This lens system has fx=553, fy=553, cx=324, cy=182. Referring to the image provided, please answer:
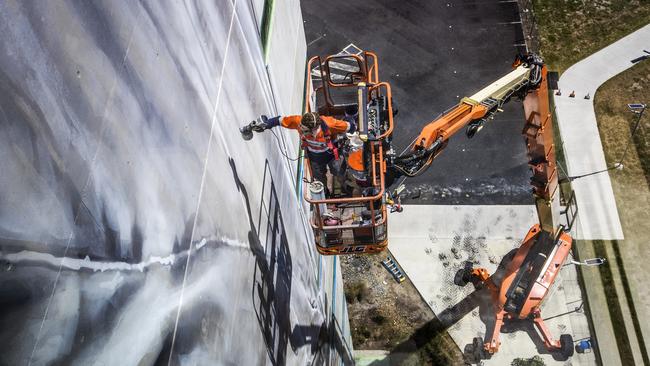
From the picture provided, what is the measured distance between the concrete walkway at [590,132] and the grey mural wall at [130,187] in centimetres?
1739

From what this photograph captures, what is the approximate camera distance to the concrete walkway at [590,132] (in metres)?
22.3

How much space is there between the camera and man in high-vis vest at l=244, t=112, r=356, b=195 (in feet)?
33.3

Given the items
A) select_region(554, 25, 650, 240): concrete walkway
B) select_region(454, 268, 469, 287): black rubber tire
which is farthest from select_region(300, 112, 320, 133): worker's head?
select_region(554, 25, 650, 240): concrete walkway

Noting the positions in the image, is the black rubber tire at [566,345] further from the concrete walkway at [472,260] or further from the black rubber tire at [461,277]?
the black rubber tire at [461,277]

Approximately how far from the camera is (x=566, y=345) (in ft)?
62.2

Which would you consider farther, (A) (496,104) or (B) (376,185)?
(A) (496,104)

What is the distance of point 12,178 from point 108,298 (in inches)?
57.2

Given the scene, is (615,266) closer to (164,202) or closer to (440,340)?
(440,340)

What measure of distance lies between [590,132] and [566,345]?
10.6 m

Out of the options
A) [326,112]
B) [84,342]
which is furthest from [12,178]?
[326,112]

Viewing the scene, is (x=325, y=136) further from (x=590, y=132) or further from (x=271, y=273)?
(x=590, y=132)

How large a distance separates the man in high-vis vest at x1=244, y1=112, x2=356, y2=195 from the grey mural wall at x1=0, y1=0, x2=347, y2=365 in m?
0.75

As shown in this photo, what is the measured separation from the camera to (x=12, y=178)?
3.62 meters

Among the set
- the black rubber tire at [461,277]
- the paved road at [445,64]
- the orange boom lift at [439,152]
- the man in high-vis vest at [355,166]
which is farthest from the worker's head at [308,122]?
the paved road at [445,64]
